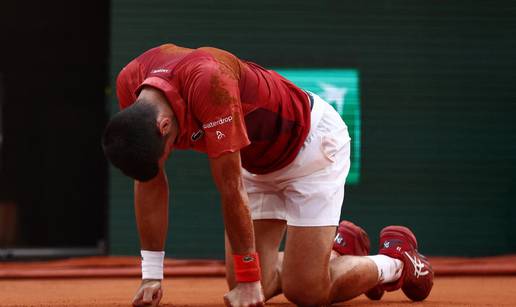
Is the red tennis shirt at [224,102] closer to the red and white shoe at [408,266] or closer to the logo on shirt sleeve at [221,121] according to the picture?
the logo on shirt sleeve at [221,121]

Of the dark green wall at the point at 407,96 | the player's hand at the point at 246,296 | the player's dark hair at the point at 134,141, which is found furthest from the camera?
the dark green wall at the point at 407,96

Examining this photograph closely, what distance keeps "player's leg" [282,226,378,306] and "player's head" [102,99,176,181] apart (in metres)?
1.20

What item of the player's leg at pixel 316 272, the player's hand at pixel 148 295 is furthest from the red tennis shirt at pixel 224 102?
the player's hand at pixel 148 295

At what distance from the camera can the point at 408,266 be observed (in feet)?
16.7

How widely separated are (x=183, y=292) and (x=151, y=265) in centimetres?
172

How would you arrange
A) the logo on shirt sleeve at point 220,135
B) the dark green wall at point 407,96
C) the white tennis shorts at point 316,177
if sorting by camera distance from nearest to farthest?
the logo on shirt sleeve at point 220,135 < the white tennis shorts at point 316,177 < the dark green wall at point 407,96

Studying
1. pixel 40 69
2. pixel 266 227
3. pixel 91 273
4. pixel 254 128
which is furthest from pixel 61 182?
pixel 254 128

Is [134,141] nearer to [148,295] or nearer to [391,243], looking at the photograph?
[148,295]

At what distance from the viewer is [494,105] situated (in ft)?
29.2

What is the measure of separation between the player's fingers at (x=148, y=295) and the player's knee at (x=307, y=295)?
2.35ft

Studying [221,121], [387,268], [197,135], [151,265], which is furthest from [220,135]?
[387,268]

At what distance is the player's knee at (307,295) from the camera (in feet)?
15.0

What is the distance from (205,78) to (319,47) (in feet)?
16.9

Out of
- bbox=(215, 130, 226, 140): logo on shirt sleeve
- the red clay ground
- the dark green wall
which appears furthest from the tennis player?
the dark green wall
